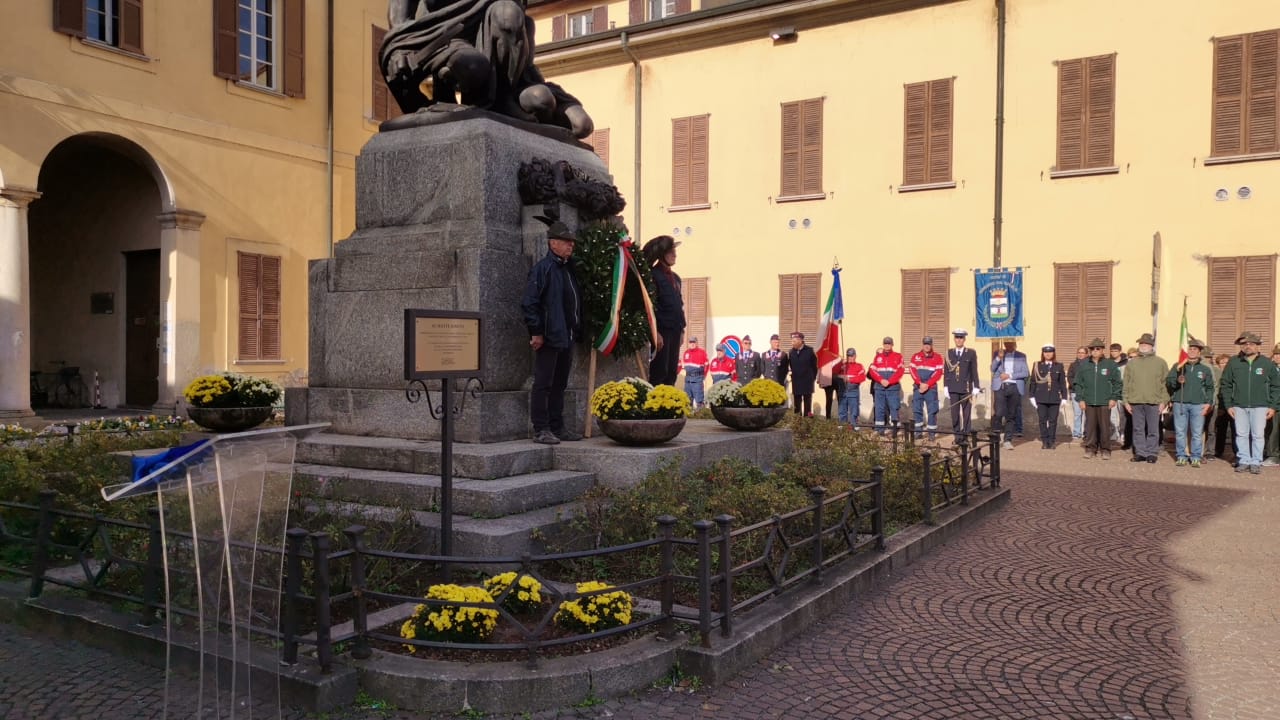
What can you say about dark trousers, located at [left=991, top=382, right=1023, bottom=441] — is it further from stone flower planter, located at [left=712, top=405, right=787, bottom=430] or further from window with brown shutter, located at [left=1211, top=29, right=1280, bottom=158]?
stone flower planter, located at [left=712, top=405, right=787, bottom=430]

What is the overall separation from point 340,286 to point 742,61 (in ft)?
50.7

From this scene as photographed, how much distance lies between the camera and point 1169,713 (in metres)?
4.17

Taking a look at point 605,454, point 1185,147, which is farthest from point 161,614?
point 1185,147

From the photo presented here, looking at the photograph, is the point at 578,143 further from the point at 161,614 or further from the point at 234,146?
the point at 234,146

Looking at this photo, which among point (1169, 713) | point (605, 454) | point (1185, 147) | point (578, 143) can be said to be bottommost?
point (1169, 713)

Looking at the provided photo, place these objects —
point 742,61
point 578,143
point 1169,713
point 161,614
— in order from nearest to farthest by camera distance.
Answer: point 1169,713, point 161,614, point 578,143, point 742,61

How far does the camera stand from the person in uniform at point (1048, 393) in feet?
52.2

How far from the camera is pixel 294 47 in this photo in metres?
18.9

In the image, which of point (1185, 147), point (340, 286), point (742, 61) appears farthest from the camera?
point (742, 61)

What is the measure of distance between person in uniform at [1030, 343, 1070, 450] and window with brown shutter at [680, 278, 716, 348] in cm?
754

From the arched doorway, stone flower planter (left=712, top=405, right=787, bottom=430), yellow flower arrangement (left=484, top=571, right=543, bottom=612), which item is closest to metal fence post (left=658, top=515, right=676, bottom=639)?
yellow flower arrangement (left=484, top=571, right=543, bottom=612)

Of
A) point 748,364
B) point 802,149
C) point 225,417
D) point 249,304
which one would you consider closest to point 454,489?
point 225,417

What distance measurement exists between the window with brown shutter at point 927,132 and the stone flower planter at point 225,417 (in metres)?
14.8

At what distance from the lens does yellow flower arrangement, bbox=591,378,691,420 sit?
6.95 meters
